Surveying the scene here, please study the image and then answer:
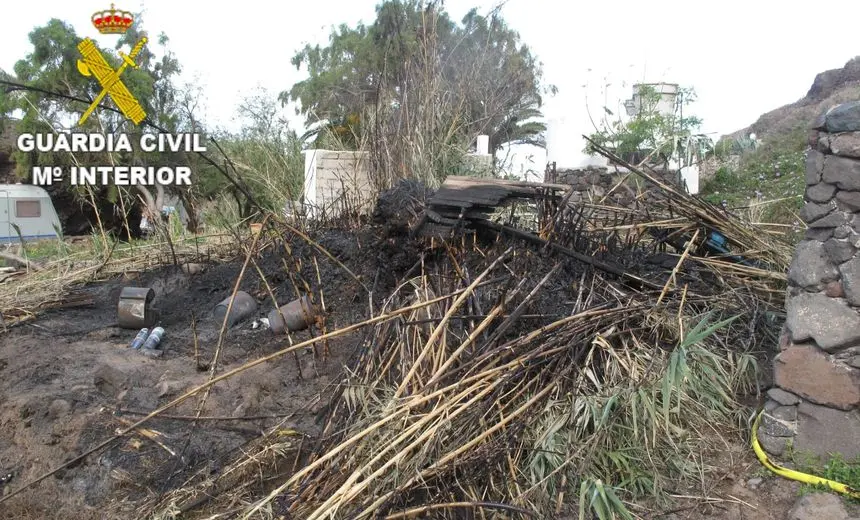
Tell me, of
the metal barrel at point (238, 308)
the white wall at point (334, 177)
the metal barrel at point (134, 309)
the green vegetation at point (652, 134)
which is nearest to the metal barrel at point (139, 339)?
the metal barrel at point (134, 309)

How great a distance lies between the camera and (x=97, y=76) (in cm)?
2031

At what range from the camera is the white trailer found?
2000 centimetres

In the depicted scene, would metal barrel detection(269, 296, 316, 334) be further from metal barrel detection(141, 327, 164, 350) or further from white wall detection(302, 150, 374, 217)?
white wall detection(302, 150, 374, 217)

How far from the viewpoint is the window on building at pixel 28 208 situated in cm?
2052

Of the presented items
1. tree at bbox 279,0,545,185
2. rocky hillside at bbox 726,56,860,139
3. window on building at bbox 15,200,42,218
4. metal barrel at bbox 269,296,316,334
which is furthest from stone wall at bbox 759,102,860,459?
A: rocky hillside at bbox 726,56,860,139

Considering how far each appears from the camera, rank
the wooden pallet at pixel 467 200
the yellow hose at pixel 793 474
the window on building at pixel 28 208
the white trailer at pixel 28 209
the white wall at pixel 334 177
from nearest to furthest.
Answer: the yellow hose at pixel 793 474 → the wooden pallet at pixel 467 200 → the white wall at pixel 334 177 → the white trailer at pixel 28 209 → the window on building at pixel 28 208

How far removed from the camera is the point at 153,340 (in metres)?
5.48

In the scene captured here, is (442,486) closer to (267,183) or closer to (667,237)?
(667,237)

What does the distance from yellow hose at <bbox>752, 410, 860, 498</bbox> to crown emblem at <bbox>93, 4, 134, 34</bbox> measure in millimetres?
18469

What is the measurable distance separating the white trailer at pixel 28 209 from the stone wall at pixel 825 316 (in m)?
21.3

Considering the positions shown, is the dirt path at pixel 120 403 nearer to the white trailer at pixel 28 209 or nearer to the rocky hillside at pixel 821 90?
the white trailer at pixel 28 209

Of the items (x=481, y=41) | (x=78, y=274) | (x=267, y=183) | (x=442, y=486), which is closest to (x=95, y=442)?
(x=442, y=486)

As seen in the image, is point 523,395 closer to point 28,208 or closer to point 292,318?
point 292,318

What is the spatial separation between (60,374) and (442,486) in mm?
3271
